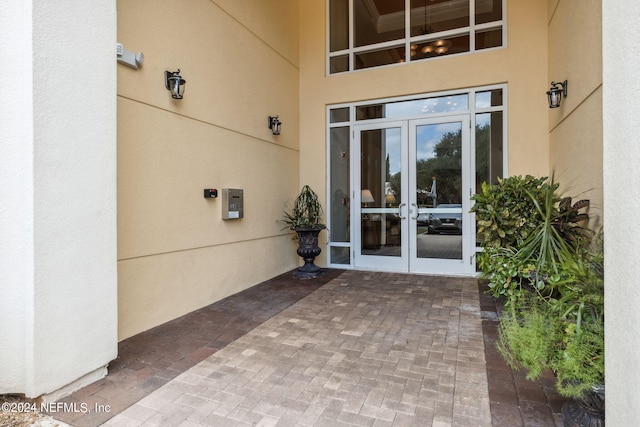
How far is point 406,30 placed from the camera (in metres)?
5.98

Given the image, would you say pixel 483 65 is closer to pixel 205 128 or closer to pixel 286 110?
pixel 286 110

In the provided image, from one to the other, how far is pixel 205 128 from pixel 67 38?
77.3 inches

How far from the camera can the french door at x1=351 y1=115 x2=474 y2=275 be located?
18.5 ft

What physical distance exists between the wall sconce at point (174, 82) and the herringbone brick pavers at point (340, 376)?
2628mm

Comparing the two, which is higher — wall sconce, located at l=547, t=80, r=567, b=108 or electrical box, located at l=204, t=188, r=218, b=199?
wall sconce, located at l=547, t=80, r=567, b=108

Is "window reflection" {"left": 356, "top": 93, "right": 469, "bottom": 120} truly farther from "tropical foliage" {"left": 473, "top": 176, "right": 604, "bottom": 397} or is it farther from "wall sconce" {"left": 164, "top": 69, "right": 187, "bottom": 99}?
"wall sconce" {"left": 164, "top": 69, "right": 187, "bottom": 99}

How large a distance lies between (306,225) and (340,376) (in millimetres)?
3394

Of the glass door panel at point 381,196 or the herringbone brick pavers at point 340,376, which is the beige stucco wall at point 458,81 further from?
the herringbone brick pavers at point 340,376

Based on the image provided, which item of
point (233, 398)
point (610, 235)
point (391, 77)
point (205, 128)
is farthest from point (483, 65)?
point (233, 398)

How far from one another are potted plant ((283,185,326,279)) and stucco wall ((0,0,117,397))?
11.4 feet

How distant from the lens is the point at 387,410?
2049 millimetres

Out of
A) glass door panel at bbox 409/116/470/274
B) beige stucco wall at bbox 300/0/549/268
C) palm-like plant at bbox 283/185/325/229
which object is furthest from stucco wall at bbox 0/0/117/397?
glass door panel at bbox 409/116/470/274

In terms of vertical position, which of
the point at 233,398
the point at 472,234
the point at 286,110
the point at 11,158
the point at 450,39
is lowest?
the point at 233,398

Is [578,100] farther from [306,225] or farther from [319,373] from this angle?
[319,373]
